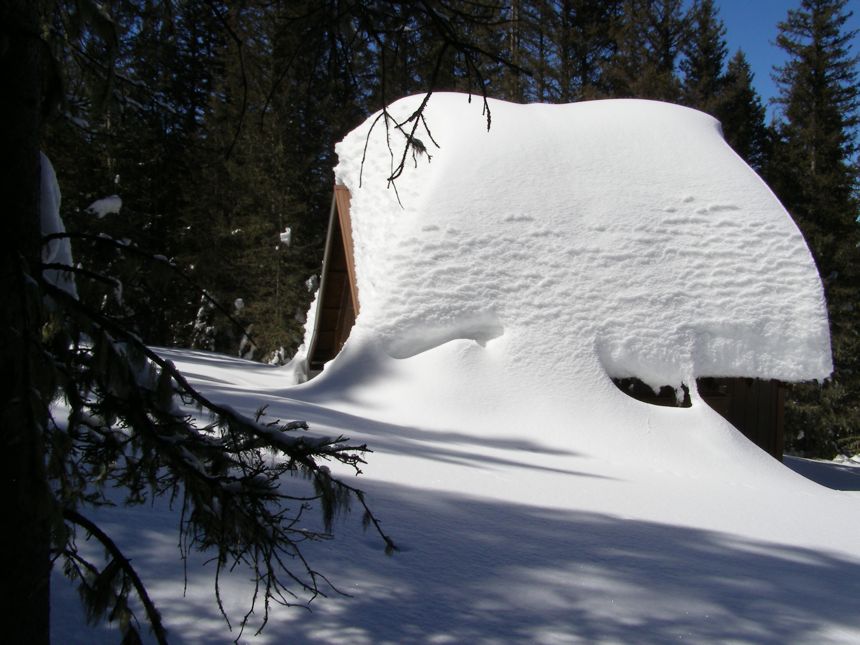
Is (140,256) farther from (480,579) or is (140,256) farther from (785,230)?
(785,230)

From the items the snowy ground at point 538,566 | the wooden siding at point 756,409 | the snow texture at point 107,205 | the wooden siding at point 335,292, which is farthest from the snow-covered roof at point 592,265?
the snow texture at point 107,205

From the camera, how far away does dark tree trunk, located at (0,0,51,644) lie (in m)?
1.51

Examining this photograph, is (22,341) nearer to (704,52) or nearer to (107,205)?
(107,205)

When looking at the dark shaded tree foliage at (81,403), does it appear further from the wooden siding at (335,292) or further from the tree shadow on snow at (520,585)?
the wooden siding at (335,292)

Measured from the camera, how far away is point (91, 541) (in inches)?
101

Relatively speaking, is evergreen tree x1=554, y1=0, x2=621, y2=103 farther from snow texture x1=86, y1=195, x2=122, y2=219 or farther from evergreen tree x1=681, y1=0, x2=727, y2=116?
snow texture x1=86, y1=195, x2=122, y2=219

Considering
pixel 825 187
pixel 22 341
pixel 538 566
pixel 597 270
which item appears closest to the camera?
pixel 22 341

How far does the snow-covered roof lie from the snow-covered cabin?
0.8 inches

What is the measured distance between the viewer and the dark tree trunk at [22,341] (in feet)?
4.97

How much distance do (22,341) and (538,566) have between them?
2.40 m

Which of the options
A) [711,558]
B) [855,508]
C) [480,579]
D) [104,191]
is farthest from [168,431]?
[104,191]

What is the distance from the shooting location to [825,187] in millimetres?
19594

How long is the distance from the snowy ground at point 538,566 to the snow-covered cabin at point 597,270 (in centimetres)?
295

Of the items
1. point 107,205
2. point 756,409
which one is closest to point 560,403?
point 756,409
